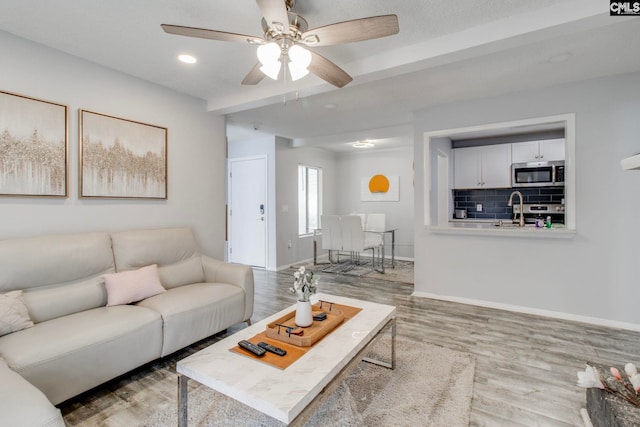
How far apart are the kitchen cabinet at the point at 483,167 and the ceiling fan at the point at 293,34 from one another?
4.35 m

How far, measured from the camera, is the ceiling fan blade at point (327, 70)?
1.94 metres

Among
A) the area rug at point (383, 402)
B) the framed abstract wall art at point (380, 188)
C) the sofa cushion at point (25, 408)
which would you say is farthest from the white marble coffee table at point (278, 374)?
the framed abstract wall art at point (380, 188)

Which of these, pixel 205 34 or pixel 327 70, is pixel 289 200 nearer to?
pixel 327 70

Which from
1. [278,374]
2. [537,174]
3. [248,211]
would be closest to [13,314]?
[278,374]

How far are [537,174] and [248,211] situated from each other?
16.3 feet

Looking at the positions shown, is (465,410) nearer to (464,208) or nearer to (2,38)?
(2,38)

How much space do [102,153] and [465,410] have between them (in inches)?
132

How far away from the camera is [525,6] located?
6.23ft

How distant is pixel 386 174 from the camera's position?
7.05 m

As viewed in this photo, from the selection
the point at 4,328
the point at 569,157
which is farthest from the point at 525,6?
the point at 4,328

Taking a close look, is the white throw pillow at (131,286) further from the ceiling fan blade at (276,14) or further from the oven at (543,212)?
the oven at (543,212)

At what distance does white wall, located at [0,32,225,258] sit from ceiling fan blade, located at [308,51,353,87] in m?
1.97

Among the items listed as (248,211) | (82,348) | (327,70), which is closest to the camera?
(82,348)

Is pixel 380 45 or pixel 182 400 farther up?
pixel 380 45
